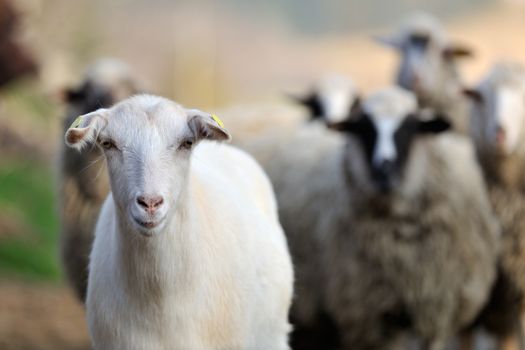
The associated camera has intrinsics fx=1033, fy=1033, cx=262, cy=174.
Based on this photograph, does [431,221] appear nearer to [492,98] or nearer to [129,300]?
[492,98]

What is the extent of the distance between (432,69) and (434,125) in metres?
1.91

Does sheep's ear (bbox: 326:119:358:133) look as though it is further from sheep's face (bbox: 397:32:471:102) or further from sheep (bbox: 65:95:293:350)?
sheep (bbox: 65:95:293:350)

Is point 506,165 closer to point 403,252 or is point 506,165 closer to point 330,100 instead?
point 403,252

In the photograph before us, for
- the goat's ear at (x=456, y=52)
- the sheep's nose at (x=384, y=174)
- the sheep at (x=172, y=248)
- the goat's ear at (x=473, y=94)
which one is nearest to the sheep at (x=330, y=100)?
the goat's ear at (x=456, y=52)

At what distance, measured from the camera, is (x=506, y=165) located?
6379 mm

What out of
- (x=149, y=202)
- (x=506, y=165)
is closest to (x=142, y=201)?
(x=149, y=202)

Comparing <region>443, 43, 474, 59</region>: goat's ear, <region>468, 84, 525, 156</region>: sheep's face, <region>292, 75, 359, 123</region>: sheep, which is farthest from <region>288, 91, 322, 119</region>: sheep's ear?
<region>468, 84, 525, 156</region>: sheep's face

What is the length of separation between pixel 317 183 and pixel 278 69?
13.9 m

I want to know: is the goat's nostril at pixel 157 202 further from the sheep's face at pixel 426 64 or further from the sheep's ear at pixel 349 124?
the sheep's face at pixel 426 64

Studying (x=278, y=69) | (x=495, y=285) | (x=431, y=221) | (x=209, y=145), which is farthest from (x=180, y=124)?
(x=278, y=69)

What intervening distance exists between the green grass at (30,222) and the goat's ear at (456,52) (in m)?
4.67

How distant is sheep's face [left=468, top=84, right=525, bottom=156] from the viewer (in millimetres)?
6246

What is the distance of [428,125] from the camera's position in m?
6.06

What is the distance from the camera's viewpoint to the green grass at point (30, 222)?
33.6 ft
